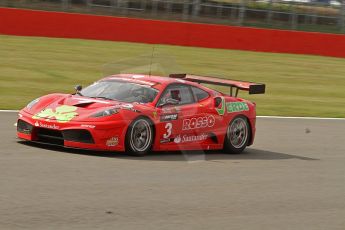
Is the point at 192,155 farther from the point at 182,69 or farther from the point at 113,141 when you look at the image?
the point at 182,69

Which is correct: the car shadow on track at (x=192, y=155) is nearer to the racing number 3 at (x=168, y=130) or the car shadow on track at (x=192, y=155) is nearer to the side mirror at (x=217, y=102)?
the racing number 3 at (x=168, y=130)

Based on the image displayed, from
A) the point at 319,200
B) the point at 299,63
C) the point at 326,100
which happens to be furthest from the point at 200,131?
the point at 299,63

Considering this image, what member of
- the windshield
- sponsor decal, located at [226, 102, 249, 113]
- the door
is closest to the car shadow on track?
the door

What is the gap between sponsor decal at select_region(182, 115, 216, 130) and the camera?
1088 centimetres

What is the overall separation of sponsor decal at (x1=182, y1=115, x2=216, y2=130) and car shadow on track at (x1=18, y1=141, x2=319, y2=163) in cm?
38

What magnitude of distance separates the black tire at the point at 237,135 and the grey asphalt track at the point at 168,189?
0.20m

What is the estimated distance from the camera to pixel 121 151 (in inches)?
408

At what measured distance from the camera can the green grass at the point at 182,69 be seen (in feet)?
59.7

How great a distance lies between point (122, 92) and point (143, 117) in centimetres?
73

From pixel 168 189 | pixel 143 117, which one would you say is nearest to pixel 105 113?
pixel 143 117

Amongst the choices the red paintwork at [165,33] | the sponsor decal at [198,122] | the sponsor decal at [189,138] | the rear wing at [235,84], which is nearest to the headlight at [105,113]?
the sponsor decal at [189,138]

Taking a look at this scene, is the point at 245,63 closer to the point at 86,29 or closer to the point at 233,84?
the point at 86,29

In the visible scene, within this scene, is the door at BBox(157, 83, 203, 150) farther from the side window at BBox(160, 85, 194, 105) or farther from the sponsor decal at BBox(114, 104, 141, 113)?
the sponsor decal at BBox(114, 104, 141, 113)

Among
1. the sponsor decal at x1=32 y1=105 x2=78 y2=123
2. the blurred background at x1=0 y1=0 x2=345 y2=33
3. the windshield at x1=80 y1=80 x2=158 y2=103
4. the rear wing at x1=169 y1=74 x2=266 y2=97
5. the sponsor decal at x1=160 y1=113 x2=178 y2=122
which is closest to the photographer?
the sponsor decal at x1=32 y1=105 x2=78 y2=123
